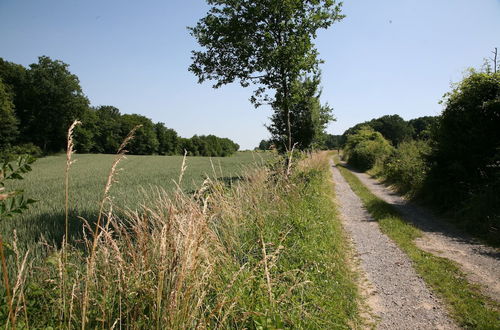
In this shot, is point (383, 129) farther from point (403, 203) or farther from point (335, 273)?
point (335, 273)

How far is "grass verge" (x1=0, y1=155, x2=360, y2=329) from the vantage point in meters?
2.04

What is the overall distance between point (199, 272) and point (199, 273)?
91mm

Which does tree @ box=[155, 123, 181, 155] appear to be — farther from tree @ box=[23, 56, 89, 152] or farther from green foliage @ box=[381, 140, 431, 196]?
green foliage @ box=[381, 140, 431, 196]

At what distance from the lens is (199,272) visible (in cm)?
291

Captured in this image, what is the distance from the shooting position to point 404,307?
403 centimetres

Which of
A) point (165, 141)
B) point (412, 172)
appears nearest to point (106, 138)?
point (165, 141)

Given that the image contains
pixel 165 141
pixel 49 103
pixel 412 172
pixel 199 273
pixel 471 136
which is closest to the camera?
pixel 199 273

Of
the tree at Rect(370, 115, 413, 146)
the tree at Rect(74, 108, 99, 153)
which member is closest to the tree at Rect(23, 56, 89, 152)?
the tree at Rect(74, 108, 99, 153)

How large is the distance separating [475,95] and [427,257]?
696 centimetres

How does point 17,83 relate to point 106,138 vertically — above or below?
above

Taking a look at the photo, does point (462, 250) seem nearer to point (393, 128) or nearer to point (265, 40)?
point (265, 40)

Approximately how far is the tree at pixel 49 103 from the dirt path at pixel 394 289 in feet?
177

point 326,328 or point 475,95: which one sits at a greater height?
point 475,95

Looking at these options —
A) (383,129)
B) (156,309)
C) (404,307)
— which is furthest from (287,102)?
(383,129)
